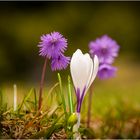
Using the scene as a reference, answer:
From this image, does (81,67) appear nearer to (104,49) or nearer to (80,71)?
(80,71)

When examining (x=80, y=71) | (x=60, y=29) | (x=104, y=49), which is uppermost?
(x=60, y=29)

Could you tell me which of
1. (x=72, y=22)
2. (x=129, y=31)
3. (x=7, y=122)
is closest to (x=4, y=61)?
(x=72, y=22)

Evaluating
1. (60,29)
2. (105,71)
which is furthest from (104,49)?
(60,29)

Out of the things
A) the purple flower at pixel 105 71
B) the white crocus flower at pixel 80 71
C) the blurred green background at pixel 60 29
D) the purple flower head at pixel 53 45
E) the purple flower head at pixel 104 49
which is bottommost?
the white crocus flower at pixel 80 71

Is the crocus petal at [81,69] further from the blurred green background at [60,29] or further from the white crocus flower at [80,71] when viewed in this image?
the blurred green background at [60,29]

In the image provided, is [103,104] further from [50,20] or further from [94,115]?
[50,20]

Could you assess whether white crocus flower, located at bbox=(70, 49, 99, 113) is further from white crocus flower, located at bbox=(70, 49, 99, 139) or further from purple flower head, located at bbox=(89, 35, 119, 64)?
purple flower head, located at bbox=(89, 35, 119, 64)

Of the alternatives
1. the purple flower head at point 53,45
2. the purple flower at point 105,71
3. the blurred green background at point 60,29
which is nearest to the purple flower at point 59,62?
the purple flower head at point 53,45

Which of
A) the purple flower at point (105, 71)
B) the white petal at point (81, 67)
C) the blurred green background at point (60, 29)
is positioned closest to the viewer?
the white petal at point (81, 67)
